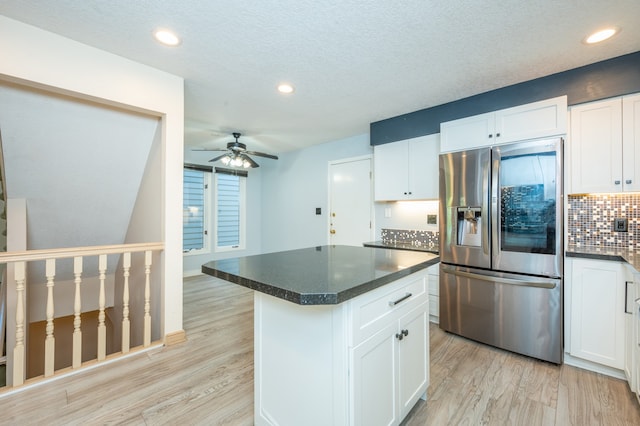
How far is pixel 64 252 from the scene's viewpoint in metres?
2.11

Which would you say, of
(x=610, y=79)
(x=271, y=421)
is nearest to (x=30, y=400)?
(x=271, y=421)

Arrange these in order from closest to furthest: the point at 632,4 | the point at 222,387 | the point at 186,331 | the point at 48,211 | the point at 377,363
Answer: the point at 377,363 < the point at 632,4 < the point at 222,387 < the point at 186,331 < the point at 48,211

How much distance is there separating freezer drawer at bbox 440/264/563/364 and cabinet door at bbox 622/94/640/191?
898 millimetres

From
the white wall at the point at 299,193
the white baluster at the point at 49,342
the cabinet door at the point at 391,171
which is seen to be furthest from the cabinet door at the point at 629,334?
the white baluster at the point at 49,342

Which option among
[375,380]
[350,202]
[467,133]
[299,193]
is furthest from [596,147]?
[299,193]

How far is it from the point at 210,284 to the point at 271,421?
3.53 metres

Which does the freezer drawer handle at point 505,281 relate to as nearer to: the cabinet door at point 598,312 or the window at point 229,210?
the cabinet door at point 598,312

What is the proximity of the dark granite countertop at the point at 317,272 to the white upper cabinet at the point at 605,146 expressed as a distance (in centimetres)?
162

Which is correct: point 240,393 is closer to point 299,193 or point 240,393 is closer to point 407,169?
point 407,169

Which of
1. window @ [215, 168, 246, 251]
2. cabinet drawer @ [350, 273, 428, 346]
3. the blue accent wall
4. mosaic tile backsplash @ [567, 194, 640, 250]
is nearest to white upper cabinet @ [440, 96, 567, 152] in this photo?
the blue accent wall

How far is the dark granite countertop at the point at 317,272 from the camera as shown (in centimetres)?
101

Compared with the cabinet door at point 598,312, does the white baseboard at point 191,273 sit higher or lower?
lower

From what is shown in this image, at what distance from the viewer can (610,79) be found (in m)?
2.14

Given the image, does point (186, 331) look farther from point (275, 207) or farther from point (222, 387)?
point (275, 207)
